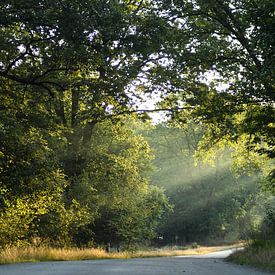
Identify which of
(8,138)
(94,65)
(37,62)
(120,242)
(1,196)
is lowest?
(120,242)

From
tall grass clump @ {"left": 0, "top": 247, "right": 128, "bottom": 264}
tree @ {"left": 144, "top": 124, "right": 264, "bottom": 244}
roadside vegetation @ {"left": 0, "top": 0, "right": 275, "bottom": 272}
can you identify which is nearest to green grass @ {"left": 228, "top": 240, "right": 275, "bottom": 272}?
roadside vegetation @ {"left": 0, "top": 0, "right": 275, "bottom": 272}

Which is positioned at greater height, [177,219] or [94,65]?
[94,65]

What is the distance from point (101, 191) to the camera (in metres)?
27.8

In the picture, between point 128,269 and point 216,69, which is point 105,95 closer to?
point 216,69

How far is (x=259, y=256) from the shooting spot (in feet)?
43.0

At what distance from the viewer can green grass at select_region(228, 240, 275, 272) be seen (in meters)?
12.0

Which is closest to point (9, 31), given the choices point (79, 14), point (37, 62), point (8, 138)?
point (37, 62)

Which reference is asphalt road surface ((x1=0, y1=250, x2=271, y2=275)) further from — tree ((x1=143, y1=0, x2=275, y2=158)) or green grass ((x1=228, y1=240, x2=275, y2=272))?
tree ((x1=143, y1=0, x2=275, y2=158))

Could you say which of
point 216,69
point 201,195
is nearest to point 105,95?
point 216,69

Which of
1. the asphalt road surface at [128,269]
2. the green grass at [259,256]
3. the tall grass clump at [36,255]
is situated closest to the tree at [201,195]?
the tall grass clump at [36,255]

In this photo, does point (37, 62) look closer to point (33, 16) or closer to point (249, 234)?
point (33, 16)

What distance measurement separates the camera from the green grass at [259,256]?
1202 centimetres

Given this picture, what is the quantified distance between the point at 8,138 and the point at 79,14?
6043 mm

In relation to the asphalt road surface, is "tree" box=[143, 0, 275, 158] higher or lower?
higher
